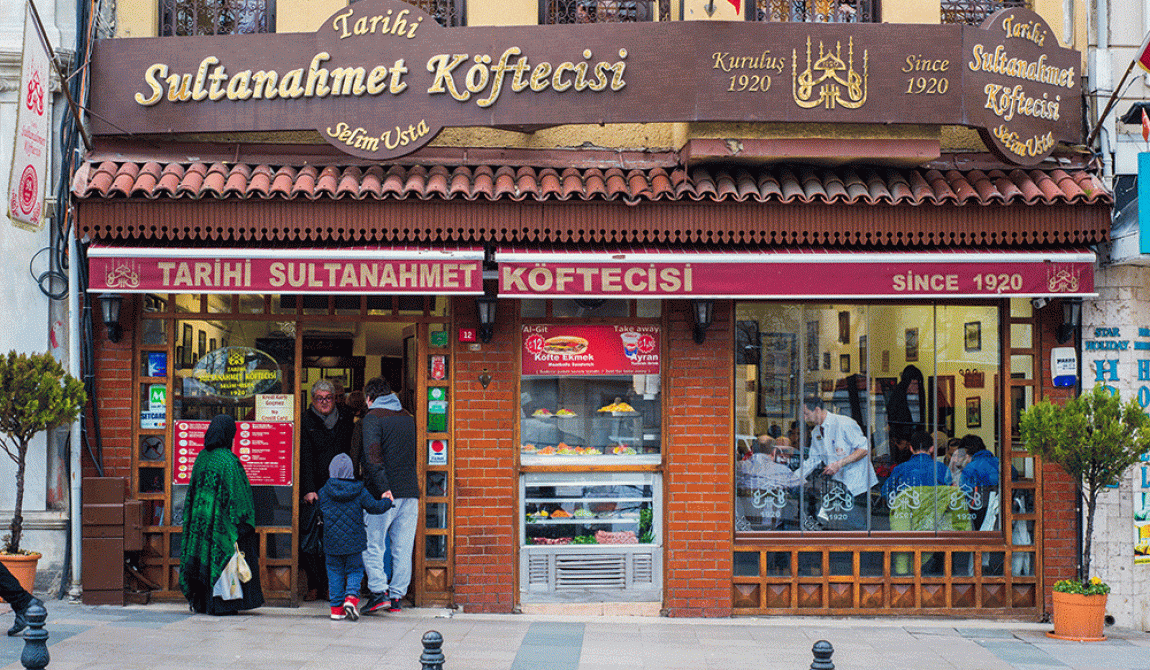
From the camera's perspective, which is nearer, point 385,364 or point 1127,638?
point 1127,638

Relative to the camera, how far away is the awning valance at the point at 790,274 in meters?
8.84

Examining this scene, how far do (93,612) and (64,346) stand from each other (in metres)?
2.37

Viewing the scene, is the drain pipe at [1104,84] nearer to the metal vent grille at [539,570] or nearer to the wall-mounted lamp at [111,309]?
the metal vent grille at [539,570]

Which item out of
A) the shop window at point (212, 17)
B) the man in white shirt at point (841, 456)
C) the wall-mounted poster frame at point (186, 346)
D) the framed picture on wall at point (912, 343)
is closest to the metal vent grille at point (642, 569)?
the man in white shirt at point (841, 456)

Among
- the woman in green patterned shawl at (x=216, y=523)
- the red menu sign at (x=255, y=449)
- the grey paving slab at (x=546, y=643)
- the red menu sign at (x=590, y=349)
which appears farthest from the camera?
the red menu sign at (x=590, y=349)

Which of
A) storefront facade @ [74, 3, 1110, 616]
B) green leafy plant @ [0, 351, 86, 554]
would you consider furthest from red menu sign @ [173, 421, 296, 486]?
green leafy plant @ [0, 351, 86, 554]

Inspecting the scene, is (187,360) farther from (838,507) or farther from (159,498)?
(838,507)

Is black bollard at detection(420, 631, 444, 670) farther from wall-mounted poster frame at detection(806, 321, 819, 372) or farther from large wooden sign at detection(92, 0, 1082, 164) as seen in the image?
wall-mounted poster frame at detection(806, 321, 819, 372)

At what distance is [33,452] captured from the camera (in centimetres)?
923

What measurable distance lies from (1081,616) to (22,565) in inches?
349

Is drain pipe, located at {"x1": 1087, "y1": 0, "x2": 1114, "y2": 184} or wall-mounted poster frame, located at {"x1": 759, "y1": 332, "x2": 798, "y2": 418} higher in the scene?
drain pipe, located at {"x1": 1087, "y1": 0, "x2": 1114, "y2": 184}

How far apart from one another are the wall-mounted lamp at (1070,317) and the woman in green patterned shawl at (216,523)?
7516mm

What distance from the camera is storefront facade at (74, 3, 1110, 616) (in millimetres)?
8961

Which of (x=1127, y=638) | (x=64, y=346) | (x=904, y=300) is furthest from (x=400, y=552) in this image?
(x=1127, y=638)
